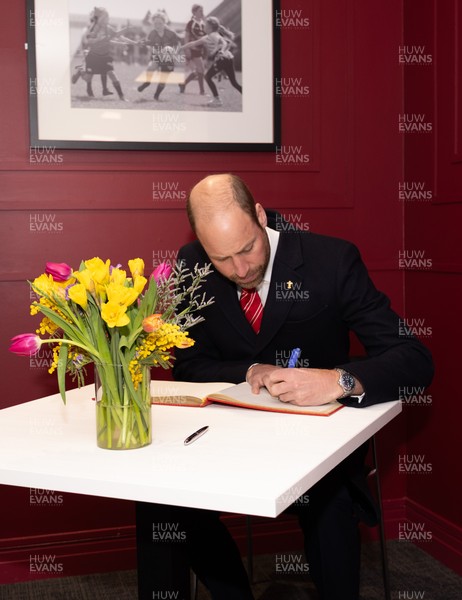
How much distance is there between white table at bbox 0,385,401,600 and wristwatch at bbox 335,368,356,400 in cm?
5

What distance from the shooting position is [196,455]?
1.72 meters

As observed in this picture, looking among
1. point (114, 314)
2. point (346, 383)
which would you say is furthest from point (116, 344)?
point (346, 383)

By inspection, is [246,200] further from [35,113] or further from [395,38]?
[395,38]

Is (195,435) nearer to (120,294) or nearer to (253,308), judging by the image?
(120,294)

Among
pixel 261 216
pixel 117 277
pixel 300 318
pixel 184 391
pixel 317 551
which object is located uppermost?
pixel 261 216

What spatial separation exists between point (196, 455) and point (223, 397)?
48 cm

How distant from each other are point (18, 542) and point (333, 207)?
81.5 inches

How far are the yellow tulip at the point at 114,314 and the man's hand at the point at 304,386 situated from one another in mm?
620

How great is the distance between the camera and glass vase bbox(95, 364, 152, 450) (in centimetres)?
179

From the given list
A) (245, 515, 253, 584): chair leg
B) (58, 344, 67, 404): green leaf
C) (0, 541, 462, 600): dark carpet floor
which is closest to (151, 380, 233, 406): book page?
(58, 344, 67, 404): green leaf

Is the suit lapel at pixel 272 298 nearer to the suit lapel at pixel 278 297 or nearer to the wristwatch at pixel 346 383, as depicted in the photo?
the suit lapel at pixel 278 297

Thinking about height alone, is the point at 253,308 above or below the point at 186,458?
above

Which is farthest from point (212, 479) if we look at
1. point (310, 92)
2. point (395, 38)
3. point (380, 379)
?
point (395, 38)

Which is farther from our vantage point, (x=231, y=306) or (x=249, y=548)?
(x=249, y=548)
